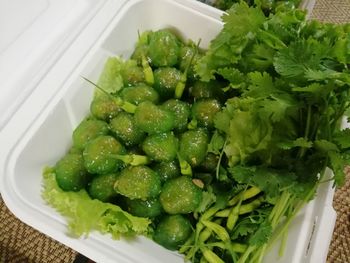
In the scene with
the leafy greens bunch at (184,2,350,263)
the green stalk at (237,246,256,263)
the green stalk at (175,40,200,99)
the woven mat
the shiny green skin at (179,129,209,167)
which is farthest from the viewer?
the woven mat

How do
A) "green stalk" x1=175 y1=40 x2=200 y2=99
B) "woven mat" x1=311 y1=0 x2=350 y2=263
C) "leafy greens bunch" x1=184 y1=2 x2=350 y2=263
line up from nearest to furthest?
"leafy greens bunch" x1=184 y1=2 x2=350 y2=263, "green stalk" x1=175 y1=40 x2=200 y2=99, "woven mat" x1=311 y1=0 x2=350 y2=263

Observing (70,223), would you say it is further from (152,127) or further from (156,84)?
(156,84)

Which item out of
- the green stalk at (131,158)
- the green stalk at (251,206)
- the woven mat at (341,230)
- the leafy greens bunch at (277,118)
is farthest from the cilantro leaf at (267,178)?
the woven mat at (341,230)

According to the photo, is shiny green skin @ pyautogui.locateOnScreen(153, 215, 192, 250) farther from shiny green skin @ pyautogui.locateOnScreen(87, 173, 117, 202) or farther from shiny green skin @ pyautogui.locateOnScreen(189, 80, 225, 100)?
shiny green skin @ pyautogui.locateOnScreen(189, 80, 225, 100)

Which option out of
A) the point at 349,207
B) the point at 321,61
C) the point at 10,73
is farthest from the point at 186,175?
the point at 349,207

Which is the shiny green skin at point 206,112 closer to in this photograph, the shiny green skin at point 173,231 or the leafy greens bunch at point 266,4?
the shiny green skin at point 173,231

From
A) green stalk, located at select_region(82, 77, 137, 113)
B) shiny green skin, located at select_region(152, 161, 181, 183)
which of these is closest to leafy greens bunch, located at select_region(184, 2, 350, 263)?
shiny green skin, located at select_region(152, 161, 181, 183)

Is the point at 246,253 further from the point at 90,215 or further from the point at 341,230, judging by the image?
the point at 341,230
